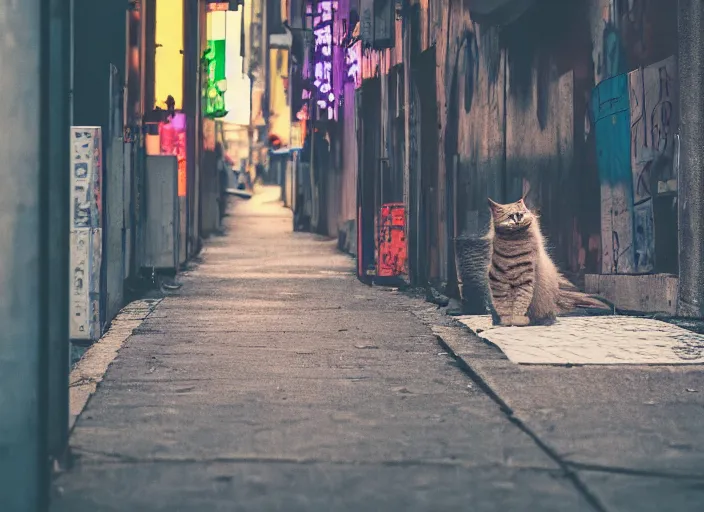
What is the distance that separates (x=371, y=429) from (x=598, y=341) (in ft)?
11.0

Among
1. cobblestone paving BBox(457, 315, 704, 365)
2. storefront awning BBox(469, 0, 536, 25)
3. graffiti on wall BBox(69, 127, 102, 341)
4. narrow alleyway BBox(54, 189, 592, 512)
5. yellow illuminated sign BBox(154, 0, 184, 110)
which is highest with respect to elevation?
yellow illuminated sign BBox(154, 0, 184, 110)

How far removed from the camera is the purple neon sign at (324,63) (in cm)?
3005

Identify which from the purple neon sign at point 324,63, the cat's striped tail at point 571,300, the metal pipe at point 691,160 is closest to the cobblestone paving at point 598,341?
the cat's striped tail at point 571,300

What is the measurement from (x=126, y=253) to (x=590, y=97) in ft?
17.4

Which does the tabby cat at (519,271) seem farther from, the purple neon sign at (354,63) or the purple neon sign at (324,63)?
the purple neon sign at (324,63)

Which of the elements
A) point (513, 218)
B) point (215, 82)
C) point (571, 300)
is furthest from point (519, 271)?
point (215, 82)

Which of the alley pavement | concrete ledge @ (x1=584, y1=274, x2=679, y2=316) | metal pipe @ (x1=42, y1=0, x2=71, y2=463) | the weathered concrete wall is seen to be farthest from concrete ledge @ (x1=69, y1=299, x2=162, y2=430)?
concrete ledge @ (x1=584, y1=274, x2=679, y2=316)

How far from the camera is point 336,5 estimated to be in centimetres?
2952

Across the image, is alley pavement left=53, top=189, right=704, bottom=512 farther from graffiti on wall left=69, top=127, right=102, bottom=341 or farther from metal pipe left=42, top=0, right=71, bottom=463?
graffiti on wall left=69, top=127, right=102, bottom=341

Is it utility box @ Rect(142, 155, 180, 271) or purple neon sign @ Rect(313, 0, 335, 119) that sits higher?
purple neon sign @ Rect(313, 0, 335, 119)

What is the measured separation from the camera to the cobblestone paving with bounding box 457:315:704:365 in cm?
775

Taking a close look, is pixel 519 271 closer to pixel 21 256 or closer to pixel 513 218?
pixel 513 218

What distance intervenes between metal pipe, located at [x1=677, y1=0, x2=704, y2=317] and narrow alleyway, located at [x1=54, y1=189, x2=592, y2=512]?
210cm

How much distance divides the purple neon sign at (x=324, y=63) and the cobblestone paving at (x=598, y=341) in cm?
2044
